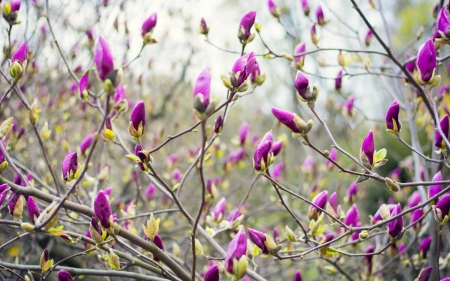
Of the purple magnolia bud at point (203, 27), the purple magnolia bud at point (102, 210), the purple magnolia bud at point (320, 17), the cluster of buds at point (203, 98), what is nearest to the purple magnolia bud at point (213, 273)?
the purple magnolia bud at point (102, 210)

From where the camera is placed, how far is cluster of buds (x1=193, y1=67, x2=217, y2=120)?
84 centimetres

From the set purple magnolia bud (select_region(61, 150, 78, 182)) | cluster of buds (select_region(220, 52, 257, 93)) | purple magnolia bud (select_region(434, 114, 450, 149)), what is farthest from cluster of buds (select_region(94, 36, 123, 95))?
purple magnolia bud (select_region(434, 114, 450, 149))

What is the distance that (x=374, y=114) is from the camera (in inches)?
335

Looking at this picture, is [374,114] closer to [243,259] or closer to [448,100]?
[448,100]

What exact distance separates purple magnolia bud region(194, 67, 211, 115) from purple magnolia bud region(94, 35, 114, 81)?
0.64 ft

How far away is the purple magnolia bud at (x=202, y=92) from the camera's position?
33.0 inches

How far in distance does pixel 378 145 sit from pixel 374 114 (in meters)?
3.82

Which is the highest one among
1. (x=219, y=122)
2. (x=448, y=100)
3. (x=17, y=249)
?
(x=448, y=100)

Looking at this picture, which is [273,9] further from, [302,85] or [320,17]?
[302,85]

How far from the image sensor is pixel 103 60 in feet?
2.71

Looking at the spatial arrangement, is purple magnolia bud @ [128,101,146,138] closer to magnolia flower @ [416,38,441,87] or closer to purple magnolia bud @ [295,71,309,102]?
purple magnolia bud @ [295,71,309,102]

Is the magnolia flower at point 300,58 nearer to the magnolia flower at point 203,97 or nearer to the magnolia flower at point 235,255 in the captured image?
the magnolia flower at point 203,97

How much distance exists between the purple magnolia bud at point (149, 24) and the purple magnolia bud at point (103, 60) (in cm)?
74

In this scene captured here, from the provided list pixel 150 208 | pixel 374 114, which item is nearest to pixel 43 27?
pixel 150 208
